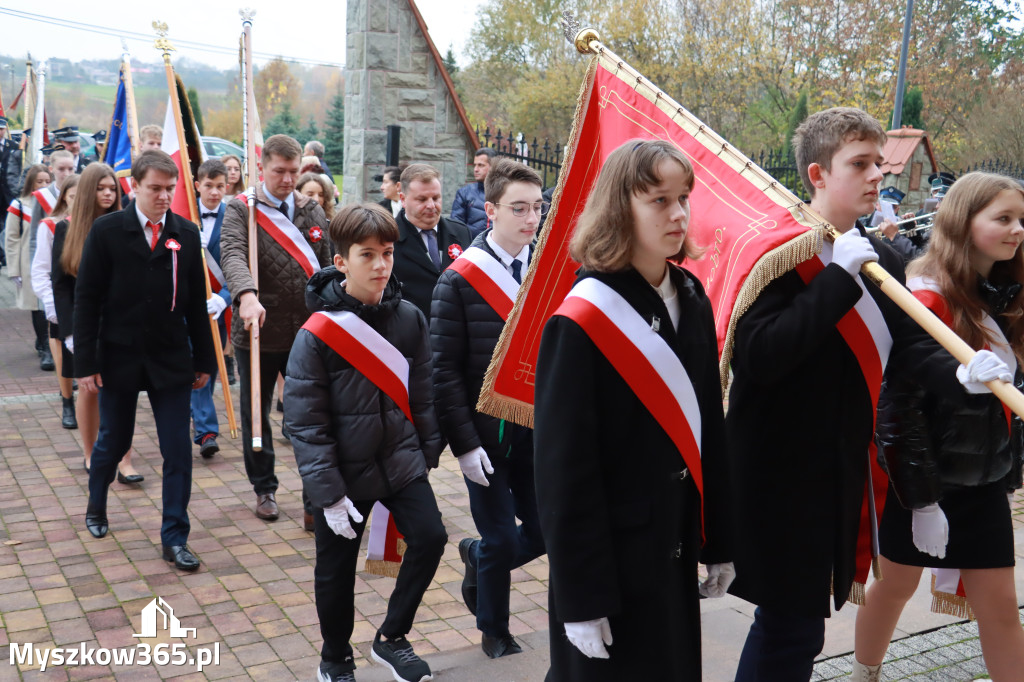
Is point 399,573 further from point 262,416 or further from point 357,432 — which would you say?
point 262,416

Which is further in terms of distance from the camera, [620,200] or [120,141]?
[120,141]

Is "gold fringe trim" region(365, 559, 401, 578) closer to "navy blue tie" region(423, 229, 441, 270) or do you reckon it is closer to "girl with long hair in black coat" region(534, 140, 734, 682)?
"girl with long hair in black coat" region(534, 140, 734, 682)

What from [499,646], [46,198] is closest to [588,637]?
[499,646]

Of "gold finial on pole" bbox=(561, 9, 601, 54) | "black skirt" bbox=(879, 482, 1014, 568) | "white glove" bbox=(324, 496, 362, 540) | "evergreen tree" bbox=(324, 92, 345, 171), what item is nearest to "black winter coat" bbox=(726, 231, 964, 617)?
"black skirt" bbox=(879, 482, 1014, 568)

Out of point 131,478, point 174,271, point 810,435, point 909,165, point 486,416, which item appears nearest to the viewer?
point 810,435

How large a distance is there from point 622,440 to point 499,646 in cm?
194

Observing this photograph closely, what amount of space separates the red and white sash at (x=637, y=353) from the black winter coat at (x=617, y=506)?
0.07 feet

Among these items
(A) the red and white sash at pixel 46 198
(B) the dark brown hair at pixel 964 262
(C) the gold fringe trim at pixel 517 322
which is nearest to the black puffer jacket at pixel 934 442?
(B) the dark brown hair at pixel 964 262

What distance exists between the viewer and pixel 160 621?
4.50m

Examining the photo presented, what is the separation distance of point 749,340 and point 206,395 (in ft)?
17.6

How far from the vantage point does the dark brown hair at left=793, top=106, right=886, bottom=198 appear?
10.0 feet

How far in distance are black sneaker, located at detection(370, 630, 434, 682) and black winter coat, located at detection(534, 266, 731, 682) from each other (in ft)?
4.04

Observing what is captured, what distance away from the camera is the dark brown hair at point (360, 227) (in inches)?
150

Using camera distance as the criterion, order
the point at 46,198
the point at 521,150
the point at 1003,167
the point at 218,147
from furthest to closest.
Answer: the point at 218,147, the point at 1003,167, the point at 521,150, the point at 46,198
